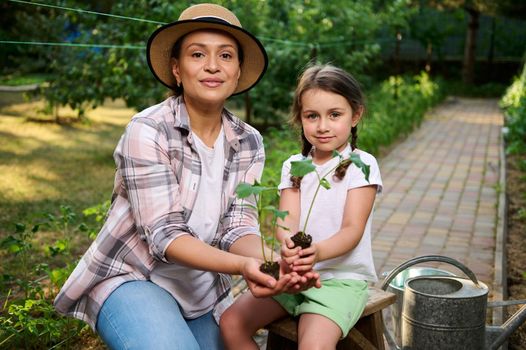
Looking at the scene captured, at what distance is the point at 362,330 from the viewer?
246 centimetres

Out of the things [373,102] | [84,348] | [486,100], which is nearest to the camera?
[84,348]

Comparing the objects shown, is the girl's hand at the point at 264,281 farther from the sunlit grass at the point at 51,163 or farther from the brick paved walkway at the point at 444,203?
the sunlit grass at the point at 51,163

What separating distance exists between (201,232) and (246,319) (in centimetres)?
34

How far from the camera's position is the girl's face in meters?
2.49

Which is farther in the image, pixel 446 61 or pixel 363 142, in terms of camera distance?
pixel 446 61

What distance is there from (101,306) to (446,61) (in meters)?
22.7

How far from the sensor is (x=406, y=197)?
6883 mm

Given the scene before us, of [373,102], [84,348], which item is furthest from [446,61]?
[84,348]

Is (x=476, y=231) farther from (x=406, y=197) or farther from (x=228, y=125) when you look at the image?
(x=228, y=125)

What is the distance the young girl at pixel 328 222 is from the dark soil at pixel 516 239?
155 cm

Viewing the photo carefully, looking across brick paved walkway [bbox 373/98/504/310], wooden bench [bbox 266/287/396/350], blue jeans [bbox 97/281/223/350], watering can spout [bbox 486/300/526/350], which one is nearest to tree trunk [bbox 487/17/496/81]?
brick paved walkway [bbox 373/98/504/310]

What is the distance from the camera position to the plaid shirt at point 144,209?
2.26m

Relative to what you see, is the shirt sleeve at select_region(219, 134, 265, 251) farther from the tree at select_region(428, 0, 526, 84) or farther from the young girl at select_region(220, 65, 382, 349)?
the tree at select_region(428, 0, 526, 84)

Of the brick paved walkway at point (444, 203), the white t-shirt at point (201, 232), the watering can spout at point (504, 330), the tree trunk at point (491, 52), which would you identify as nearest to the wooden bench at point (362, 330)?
the white t-shirt at point (201, 232)
